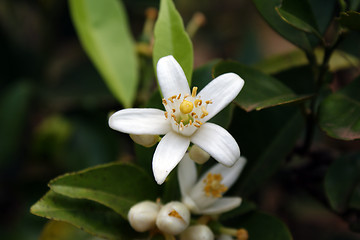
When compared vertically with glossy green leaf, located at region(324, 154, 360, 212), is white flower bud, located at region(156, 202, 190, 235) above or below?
above

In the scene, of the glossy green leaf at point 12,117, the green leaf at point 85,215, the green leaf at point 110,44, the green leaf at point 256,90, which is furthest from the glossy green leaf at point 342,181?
the glossy green leaf at point 12,117

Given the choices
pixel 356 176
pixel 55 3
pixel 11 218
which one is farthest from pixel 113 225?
pixel 55 3

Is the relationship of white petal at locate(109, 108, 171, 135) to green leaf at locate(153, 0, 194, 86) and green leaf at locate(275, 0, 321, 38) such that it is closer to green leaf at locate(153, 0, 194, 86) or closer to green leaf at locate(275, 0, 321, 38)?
green leaf at locate(153, 0, 194, 86)

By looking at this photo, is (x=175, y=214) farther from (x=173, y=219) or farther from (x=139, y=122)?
(x=139, y=122)

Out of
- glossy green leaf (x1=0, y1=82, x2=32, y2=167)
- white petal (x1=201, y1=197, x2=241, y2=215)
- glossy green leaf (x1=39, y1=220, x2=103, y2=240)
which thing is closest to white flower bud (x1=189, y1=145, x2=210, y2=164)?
white petal (x1=201, y1=197, x2=241, y2=215)

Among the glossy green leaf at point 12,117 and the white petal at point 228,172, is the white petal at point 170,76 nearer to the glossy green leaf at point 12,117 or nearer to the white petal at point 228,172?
the white petal at point 228,172

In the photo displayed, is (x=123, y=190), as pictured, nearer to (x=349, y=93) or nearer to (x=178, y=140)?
(x=178, y=140)
